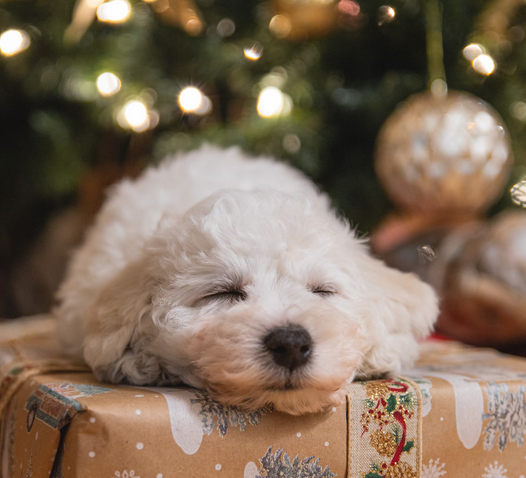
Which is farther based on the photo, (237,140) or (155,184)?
(237,140)

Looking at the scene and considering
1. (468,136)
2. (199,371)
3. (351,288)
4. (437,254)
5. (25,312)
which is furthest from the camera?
(25,312)

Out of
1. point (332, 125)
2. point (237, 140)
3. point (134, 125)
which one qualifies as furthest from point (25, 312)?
point (332, 125)

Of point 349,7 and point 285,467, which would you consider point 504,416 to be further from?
point 349,7

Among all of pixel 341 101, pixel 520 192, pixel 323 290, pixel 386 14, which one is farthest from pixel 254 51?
pixel 323 290

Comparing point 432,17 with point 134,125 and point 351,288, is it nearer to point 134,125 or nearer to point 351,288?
point 134,125

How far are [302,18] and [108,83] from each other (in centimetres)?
99

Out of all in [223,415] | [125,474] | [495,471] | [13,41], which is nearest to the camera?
[125,474]

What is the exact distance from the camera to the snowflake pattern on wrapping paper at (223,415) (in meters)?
1.06

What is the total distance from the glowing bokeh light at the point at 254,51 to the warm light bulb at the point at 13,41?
106 centimetres

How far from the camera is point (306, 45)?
9.29 feet

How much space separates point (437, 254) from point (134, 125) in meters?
1.59

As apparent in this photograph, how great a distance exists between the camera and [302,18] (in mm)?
2590

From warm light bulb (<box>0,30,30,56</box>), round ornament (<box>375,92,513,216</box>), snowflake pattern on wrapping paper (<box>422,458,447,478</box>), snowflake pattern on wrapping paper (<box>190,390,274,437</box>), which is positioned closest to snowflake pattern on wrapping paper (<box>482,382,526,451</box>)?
snowflake pattern on wrapping paper (<box>422,458,447,478</box>)

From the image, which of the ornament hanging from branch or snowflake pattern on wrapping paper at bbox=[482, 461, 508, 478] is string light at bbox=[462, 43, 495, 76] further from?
snowflake pattern on wrapping paper at bbox=[482, 461, 508, 478]
